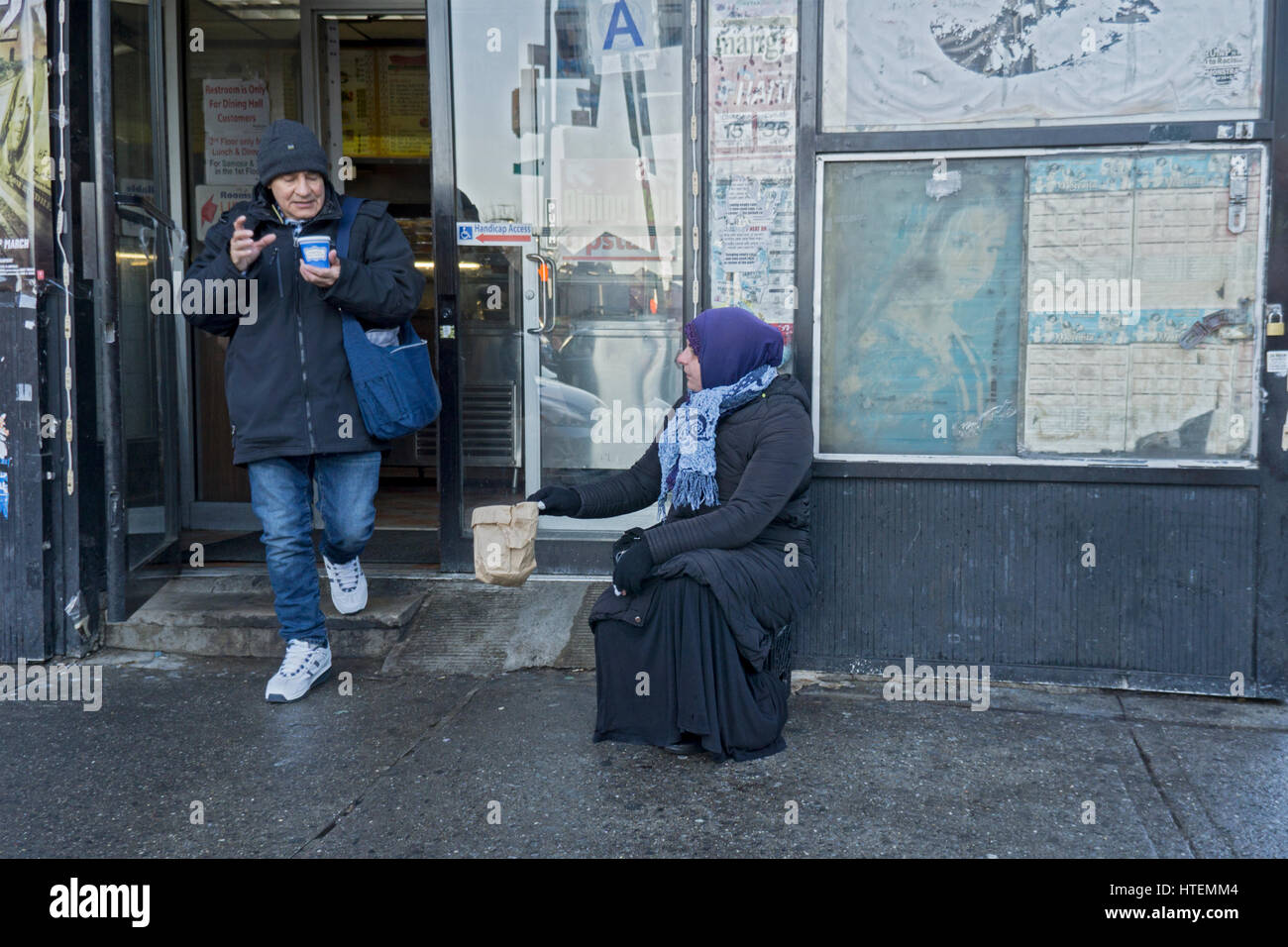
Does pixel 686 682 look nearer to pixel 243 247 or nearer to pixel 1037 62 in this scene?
pixel 243 247

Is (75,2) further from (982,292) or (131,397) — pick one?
(982,292)

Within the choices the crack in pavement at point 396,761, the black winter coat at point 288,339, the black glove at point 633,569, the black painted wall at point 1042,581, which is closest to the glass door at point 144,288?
the black winter coat at point 288,339

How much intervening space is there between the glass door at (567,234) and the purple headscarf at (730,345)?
1.26 meters

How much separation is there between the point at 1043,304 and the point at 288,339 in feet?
8.75

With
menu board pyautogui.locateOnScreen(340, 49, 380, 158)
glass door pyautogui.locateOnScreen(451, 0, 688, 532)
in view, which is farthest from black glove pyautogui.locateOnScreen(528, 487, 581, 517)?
menu board pyautogui.locateOnScreen(340, 49, 380, 158)

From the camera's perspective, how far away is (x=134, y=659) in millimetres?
4598

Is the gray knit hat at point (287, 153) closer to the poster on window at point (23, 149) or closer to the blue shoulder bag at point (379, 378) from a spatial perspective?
the blue shoulder bag at point (379, 378)

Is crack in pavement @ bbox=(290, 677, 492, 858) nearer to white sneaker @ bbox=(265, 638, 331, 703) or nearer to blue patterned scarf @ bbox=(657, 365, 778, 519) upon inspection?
white sneaker @ bbox=(265, 638, 331, 703)

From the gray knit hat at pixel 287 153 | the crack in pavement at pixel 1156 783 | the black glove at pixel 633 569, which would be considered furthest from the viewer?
the gray knit hat at pixel 287 153

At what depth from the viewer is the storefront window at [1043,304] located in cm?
399

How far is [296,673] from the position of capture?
162 inches

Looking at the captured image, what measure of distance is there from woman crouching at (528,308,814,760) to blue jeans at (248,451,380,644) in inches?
37.1

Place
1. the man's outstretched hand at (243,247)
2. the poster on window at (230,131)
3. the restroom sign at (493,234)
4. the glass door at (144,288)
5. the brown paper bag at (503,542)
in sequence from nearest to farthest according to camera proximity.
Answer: the brown paper bag at (503,542)
the man's outstretched hand at (243,247)
the glass door at (144,288)
the restroom sign at (493,234)
the poster on window at (230,131)
